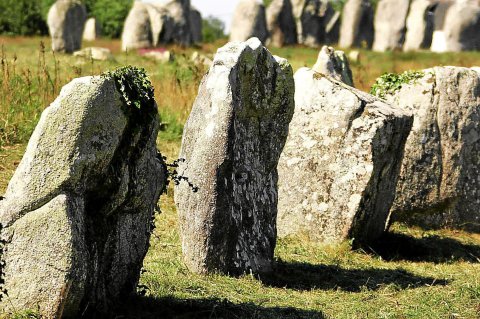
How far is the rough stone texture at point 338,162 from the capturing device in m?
9.84

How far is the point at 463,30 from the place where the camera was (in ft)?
163

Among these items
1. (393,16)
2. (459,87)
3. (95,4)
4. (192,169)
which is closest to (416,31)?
(393,16)

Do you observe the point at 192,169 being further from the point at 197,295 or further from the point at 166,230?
the point at 166,230

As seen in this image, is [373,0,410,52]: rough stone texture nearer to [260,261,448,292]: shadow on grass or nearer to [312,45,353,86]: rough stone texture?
[312,45,353,86]: rough stone texture

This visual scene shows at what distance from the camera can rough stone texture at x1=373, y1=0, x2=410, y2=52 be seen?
49344mm

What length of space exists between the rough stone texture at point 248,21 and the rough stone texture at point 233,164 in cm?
3587

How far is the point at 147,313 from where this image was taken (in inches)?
250

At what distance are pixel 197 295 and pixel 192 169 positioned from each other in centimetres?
136

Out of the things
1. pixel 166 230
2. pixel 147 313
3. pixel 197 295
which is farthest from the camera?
pixel 166 230

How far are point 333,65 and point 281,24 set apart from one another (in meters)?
35.2

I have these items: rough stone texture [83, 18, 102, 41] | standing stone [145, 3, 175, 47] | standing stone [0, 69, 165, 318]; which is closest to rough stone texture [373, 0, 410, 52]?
standing stone [145, 3, 175, 47]

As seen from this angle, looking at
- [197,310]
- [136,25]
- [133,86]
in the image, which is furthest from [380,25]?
[133,86]

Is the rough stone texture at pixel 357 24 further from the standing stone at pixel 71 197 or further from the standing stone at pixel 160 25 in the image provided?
the standing stone at pixel 71 197

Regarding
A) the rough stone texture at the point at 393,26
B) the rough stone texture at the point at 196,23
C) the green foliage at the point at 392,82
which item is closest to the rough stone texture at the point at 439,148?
the green foliage at the point at 392,82
